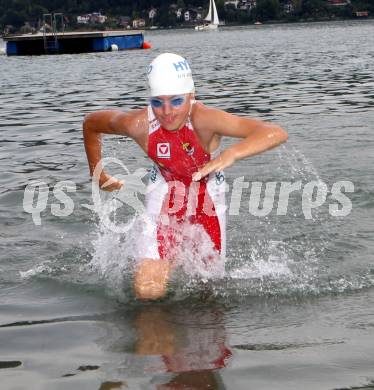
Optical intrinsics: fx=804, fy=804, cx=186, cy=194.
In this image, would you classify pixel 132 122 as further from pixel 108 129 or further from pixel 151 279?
pixel 151 279

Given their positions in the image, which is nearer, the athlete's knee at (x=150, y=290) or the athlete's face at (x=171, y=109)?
the athlete's face at (x=171, y=109)

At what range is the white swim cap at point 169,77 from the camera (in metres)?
6.28

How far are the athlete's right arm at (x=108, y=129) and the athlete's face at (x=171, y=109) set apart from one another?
38 cm

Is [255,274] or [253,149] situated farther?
[255,274]

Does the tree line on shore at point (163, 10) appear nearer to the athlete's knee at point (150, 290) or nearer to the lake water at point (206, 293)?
the lake water at point (206, 293)

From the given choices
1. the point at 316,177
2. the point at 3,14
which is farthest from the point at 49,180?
the point at 3,14

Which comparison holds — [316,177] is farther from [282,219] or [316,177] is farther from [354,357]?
[354,357]

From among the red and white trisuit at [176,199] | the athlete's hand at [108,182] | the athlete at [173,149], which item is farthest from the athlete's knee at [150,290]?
the athlete's hand at [108,182]

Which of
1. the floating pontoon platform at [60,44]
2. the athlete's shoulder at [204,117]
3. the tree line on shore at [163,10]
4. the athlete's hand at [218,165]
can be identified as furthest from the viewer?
the tree line on shore at [163,10]

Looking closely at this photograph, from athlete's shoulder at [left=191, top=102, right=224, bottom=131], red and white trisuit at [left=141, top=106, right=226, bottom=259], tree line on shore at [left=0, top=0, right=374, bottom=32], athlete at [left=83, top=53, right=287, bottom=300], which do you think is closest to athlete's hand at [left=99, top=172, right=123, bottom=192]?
athlete at [left=83, top=53, right=287, bottom=300]

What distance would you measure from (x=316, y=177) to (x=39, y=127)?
8.58 meters

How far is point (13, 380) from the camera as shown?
17.1ft

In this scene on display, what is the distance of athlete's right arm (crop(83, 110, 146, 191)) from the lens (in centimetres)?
677

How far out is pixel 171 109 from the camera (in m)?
6.32
